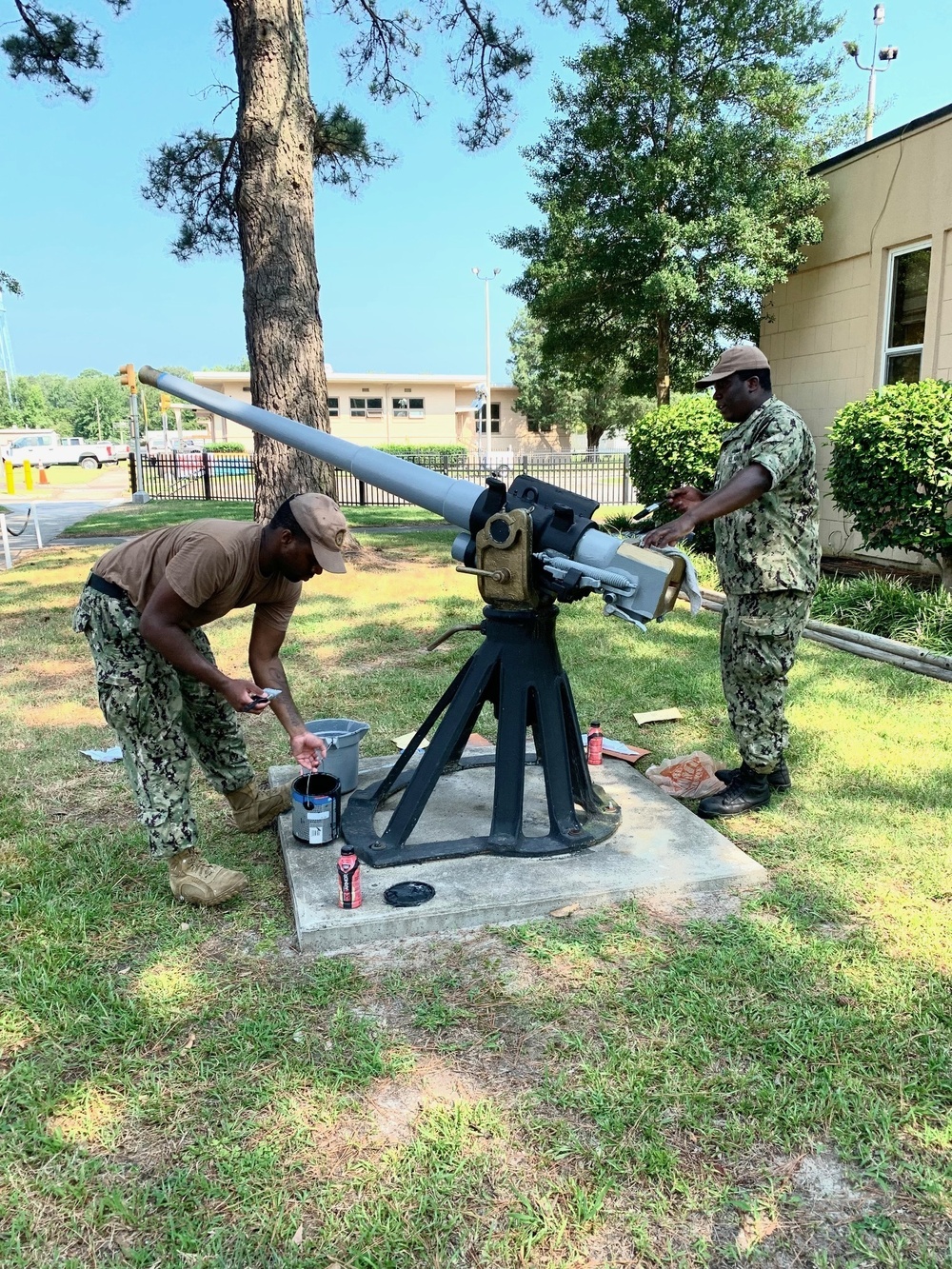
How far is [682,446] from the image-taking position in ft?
35.3

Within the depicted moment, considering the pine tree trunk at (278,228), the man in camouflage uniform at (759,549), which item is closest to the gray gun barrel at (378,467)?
the man in camouflage uniform at (759,549)

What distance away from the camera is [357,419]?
1654 inches

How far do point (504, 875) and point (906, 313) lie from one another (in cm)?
809

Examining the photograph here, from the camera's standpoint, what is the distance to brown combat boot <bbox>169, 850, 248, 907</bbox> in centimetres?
317

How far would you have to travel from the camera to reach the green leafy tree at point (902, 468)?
712 cm

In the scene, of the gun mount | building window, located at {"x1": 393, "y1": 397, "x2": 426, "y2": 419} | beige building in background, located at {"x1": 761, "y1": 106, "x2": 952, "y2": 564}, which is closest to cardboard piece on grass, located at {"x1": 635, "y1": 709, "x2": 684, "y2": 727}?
the gun mount

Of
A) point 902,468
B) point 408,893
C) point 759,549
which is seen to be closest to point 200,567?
point 408,893

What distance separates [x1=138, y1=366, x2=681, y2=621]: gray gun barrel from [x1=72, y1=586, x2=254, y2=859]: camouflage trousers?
97 centimetres

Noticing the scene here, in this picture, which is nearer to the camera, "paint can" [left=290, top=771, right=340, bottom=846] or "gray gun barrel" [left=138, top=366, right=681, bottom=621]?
"gray gun barrel" [left=138, top=366, right=681, bottom=621]

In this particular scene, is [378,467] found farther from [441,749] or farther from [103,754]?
[103,754]

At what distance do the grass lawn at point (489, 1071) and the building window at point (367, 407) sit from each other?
131 ft

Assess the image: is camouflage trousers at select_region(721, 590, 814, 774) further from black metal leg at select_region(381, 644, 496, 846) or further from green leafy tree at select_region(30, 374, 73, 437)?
green leafy tree at select_region(30, 374, 73, 437)

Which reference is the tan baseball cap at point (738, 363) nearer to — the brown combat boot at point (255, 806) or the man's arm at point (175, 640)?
the man's arm at point (175, 640)

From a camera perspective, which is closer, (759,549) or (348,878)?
(348,878)
